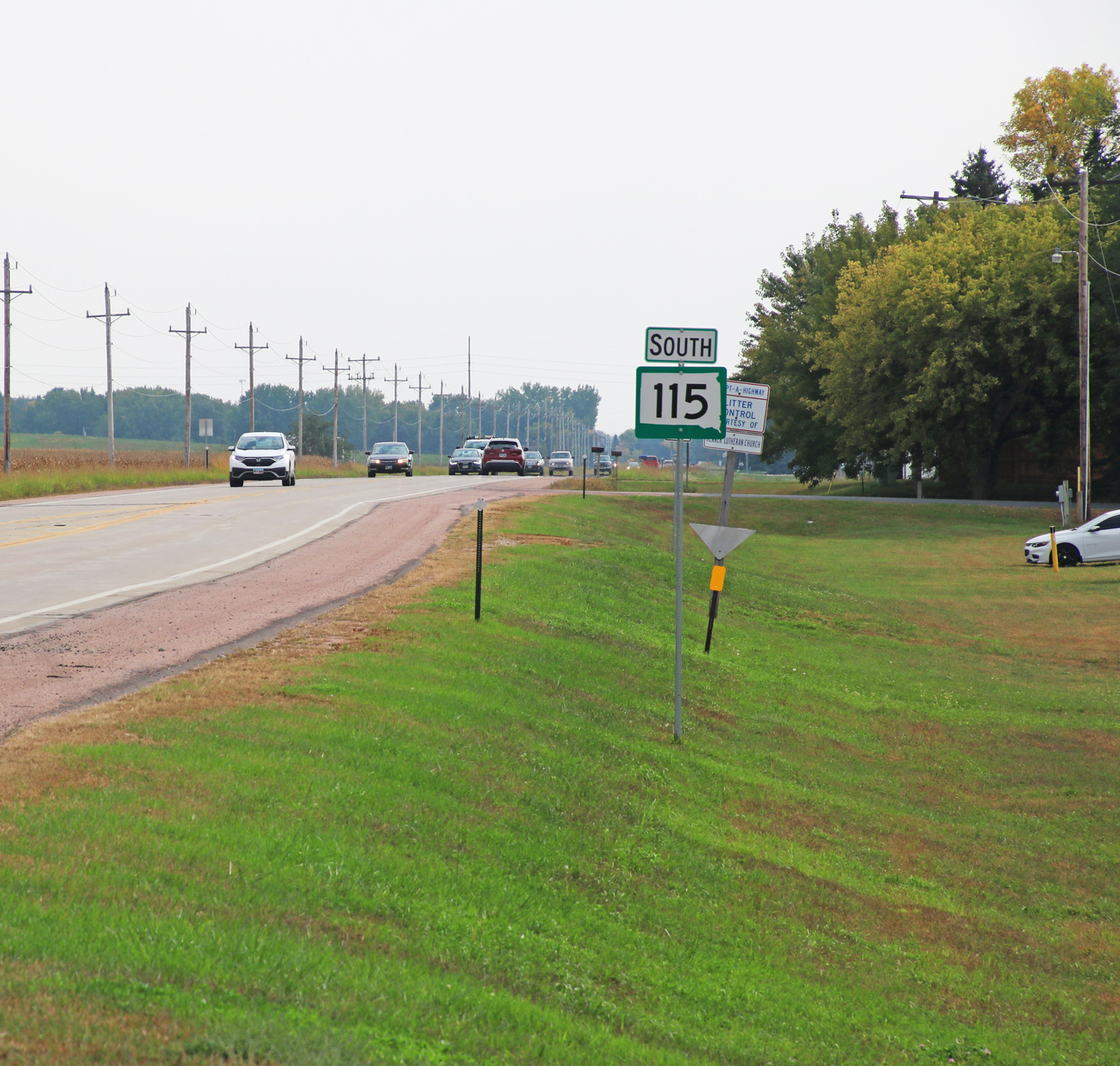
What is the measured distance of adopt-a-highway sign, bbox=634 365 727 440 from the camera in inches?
390

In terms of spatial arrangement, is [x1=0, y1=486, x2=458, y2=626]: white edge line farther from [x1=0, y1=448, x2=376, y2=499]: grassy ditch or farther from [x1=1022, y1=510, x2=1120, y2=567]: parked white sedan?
[x1=1022, y1=510, x2=1120, y2=567]: parked white sedan

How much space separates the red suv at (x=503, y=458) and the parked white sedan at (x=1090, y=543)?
33.6 m

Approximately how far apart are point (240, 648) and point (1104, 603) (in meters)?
18.3

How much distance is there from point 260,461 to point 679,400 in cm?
3356

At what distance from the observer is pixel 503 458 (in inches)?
2394

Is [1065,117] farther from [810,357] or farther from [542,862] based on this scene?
[542,862]

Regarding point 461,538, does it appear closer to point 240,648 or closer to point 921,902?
point 240,648

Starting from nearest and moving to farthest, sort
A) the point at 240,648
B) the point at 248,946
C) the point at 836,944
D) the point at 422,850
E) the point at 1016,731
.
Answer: the point at 248,946
the point at 422,850
the point at 836,944
the point at 240,648
the point at 1016,731

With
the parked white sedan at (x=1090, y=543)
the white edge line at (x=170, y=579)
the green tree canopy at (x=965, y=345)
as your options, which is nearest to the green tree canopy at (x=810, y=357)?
the green tree canopy at (x=965, y=345)

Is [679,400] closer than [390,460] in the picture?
Yes

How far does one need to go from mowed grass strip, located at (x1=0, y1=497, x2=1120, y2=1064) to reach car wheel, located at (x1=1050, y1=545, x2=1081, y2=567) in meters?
16.7

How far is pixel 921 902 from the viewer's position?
7887 millimetres

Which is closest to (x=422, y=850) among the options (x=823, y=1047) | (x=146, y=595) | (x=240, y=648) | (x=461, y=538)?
(x=823, y=1047)

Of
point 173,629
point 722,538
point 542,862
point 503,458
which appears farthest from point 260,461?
point 542,862
